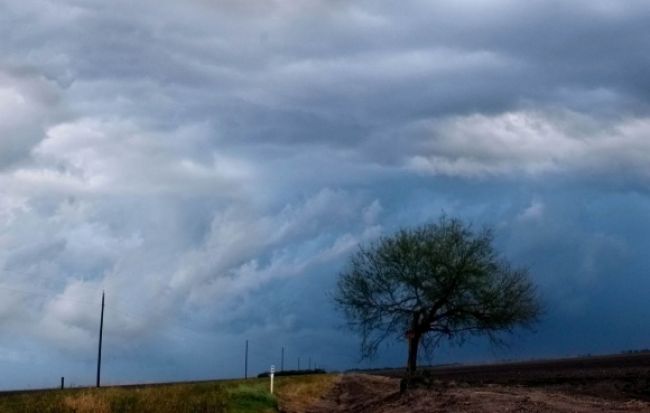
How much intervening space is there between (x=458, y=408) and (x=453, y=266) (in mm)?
27318

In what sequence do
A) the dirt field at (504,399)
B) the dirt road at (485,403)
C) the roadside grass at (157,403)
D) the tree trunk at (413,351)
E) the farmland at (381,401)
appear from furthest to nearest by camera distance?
the tree trunk at (413,351), the roadside grass at (157,403), the farmland at (381,401), the dirt field at (504,399), the dirt road at (485,403)

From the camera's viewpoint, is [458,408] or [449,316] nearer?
[458,408]

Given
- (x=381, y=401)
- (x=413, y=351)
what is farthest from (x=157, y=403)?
(x=413, y=351)

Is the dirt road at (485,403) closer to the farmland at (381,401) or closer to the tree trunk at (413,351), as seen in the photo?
the farmland at (381,401)

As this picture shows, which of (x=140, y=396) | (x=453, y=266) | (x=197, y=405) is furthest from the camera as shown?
(x=453, y=266)

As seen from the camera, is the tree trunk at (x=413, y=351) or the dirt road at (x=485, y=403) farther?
the tree trunk at (x=413, y=351)

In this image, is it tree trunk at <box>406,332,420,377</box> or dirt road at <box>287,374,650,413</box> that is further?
tree trunk at <box>406,332,420,377</box>

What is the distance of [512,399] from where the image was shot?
31.7 m

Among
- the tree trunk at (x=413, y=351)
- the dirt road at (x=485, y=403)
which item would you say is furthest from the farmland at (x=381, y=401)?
the tree trunk at (x=413, y=351)

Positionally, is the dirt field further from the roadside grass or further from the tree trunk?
the roadside grass

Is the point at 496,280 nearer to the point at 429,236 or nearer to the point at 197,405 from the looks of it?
the point at 429,236

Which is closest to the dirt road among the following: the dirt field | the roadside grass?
the dirt field

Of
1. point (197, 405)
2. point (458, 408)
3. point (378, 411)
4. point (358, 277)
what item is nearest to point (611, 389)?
point (378, 411)

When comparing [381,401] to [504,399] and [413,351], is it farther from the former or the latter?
[413,351]
